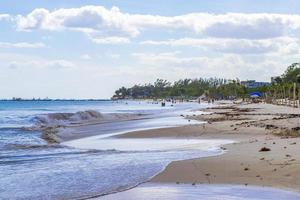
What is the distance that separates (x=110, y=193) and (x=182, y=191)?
1.45m

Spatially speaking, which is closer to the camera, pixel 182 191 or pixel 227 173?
pixel 182 191

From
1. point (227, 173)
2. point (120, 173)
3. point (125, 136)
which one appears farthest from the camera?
point (125, 136)

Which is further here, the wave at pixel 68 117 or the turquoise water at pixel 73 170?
the wave at pixel 68 117

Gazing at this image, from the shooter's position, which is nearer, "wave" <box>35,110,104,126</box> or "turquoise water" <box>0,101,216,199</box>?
"turquoise water" <box>0,101,216,199</box>

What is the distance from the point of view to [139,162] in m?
15.2

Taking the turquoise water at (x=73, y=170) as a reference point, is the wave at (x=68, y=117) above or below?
below

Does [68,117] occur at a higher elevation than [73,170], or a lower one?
lower

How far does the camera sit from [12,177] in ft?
41.6

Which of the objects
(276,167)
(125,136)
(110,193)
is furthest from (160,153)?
(125,136)

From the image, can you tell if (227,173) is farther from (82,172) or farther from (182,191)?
(82,172)

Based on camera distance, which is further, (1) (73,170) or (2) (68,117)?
(2) (68,117)

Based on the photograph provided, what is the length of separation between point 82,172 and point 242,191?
16.4ft

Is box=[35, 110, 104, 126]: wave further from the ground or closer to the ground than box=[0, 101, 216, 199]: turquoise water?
closer to the ground

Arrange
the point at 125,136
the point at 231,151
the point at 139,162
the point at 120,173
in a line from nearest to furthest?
the point at 120,173 → the point at 139,162 → the point at 231,151 → the point at 125,136
